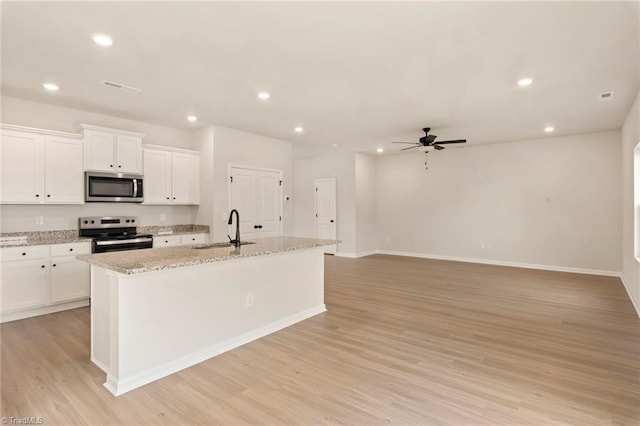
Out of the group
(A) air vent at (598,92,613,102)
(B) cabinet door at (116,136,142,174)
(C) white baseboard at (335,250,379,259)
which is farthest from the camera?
(C) white baseboard at (335,250,379,259)

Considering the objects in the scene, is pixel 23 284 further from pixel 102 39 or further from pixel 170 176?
pixel 102 39

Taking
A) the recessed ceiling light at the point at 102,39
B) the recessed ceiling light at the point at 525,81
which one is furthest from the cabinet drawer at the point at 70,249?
the recessed ceiling light at the point at 525,81

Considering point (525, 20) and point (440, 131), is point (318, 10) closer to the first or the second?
point (525, 20)

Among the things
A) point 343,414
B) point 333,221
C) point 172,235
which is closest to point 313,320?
point 343,414

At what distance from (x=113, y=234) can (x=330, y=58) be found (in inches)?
161

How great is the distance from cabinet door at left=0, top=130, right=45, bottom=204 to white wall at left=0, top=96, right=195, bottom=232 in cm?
31

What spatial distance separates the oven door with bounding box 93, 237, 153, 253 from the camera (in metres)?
4.49

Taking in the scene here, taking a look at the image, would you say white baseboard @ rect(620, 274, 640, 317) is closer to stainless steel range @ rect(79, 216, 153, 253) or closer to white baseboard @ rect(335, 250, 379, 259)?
white baseboard @ rect(335, 250, 379, 259)

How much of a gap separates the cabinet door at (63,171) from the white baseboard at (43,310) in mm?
1338

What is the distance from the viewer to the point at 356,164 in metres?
8.54

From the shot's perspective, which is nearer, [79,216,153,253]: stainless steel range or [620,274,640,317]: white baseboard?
[620,274,640,317]: white baseboard

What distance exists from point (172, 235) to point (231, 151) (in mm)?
1761

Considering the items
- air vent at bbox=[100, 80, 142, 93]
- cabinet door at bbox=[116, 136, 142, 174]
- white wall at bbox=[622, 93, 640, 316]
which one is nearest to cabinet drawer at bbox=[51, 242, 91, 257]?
cabinet door at bbox=[116, 136, 142, 174]

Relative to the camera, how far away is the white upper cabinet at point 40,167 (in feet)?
13.2
